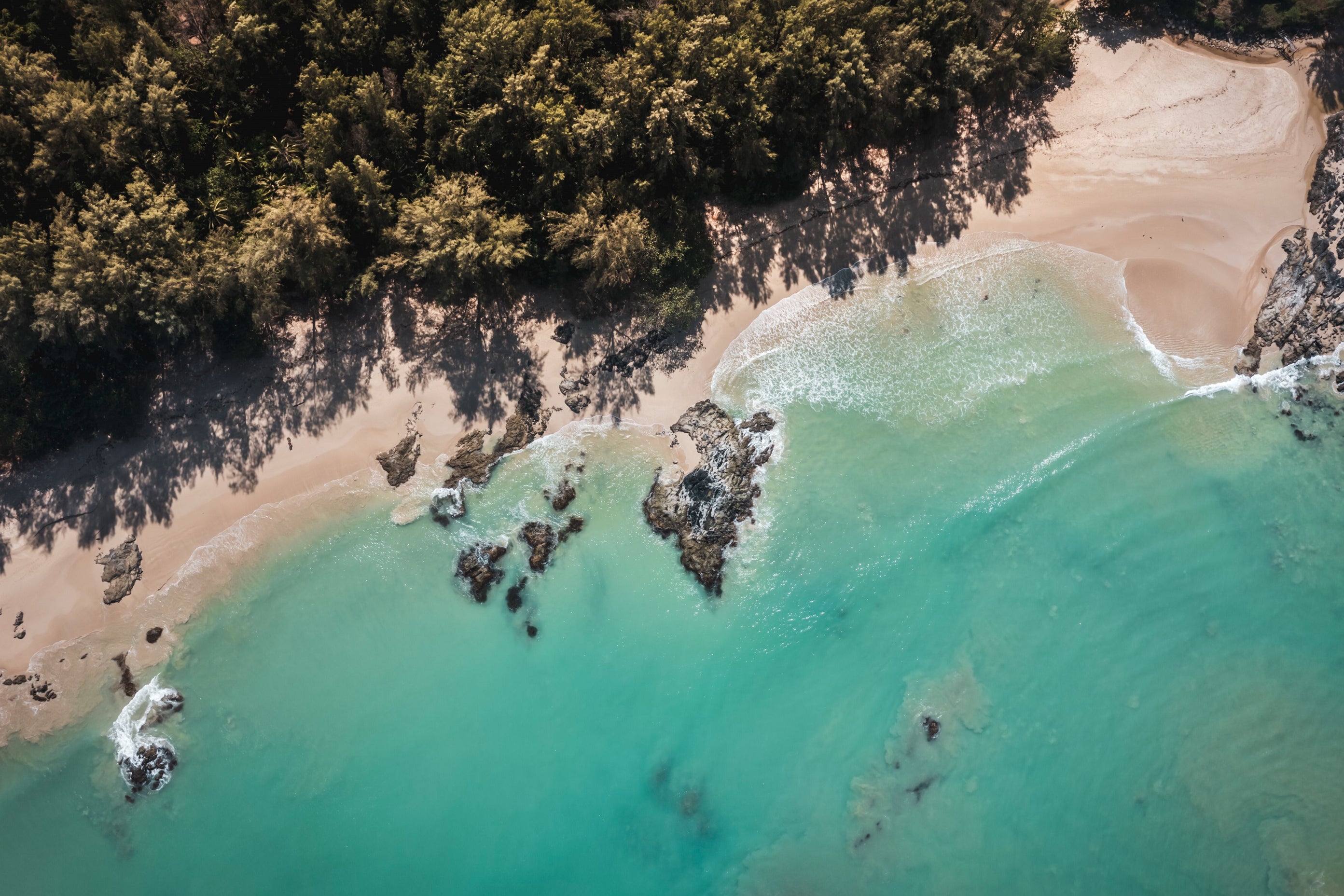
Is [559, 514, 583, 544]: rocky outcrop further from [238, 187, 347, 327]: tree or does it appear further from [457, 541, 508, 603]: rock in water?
[238, 187, 347, 327]: tree

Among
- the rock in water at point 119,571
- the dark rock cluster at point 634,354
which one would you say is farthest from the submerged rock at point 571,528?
the rock in water at point 119,571

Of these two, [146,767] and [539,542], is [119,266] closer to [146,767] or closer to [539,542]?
[539,542]

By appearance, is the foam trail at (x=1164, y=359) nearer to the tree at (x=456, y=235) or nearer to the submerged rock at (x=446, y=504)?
the tree at (x=456, y=235)

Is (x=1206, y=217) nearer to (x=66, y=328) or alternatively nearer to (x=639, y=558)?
(x=639, y=558)

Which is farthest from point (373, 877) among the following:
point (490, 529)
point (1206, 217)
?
point (1206, 217)

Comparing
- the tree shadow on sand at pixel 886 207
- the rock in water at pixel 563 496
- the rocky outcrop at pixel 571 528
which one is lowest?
the rocky outcrop at pixel 571 528

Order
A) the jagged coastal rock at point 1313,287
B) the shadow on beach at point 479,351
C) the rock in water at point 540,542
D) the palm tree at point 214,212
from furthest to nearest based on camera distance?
the jagged coastal rock at point 1313,287 < the rock in water at point 540,542 < the shadow on beach at point 479,351 < the palm tree at point 214,212
